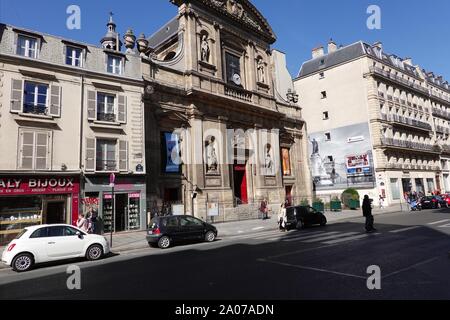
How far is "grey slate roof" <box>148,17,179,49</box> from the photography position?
3069cm

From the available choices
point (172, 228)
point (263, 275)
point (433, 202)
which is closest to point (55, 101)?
point (172, 228)

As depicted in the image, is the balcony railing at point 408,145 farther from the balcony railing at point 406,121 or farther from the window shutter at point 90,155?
the window shutter at point 90,155

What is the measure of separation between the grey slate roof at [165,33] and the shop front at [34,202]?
57.1 ft

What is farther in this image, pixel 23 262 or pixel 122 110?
pixel 122 110

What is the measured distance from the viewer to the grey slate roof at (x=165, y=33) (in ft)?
101

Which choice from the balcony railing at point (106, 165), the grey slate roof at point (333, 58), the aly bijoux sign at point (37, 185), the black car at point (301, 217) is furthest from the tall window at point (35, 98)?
the grey slate roof at point (333, 58)

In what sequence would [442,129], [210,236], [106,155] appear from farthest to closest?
[442,129]
[106,155]
[210,236]

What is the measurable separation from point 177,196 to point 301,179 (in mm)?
15810

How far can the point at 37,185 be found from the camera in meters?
16.5

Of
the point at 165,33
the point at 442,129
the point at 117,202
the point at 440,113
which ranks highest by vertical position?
the point at 165,33

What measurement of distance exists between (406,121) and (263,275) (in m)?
45.6

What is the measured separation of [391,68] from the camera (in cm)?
4550

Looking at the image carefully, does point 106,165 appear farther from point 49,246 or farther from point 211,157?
point 211,157
